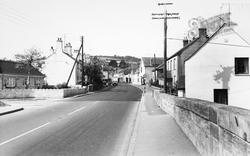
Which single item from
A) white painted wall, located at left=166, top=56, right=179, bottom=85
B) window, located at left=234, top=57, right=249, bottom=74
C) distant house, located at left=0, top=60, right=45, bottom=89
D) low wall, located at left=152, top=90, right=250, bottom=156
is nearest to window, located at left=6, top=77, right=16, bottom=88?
distant house, located at left=0, top=60, right=45, bottom=89

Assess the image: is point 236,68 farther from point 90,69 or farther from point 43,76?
point 43,76

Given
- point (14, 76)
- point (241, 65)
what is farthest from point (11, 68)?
point (241, 65)

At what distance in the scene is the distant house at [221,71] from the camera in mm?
33000

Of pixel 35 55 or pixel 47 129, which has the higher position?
pixel 35 55

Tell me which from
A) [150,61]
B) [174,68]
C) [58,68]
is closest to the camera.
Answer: [174,68]

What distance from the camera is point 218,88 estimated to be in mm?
33750

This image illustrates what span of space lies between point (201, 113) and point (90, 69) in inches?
2051

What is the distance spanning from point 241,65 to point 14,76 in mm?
34597

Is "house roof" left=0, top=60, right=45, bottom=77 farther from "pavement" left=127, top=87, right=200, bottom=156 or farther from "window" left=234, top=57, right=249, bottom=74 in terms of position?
"pavement" left=127, top=87, right=200, bottom=156

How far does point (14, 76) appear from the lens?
162 feet

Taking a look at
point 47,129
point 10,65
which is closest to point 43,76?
point 10,65

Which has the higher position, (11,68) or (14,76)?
(11,68)

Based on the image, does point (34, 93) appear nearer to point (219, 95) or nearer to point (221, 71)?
point (219, 95)

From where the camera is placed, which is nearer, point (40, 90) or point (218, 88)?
Answer: point (218, 88)
